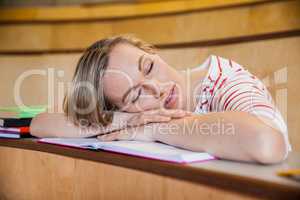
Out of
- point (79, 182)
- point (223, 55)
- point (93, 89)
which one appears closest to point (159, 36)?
point (223, 55)

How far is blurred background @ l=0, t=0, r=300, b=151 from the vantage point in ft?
4.73

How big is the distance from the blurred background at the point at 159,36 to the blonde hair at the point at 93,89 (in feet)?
1.98

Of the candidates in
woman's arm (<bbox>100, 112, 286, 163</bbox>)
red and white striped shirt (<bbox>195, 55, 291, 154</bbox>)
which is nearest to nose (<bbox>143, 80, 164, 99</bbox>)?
red and white striped shirt (<bbox>195, 55, 291, 154</bbox>)

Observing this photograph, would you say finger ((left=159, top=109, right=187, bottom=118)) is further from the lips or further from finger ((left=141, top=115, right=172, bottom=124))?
the lips

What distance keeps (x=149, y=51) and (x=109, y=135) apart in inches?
11.5

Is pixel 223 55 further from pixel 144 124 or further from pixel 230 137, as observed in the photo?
pixel 230 137

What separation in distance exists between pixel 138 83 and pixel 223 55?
2.29 feet

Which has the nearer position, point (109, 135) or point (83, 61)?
point (109, 135)

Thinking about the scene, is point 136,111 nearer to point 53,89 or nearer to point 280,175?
point 280,175

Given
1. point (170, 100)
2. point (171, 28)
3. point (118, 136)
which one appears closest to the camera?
point (118, 136)

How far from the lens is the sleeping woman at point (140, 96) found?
863mm

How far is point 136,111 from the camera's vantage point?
1030 millimetres

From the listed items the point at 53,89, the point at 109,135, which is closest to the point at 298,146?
the point at 109,135

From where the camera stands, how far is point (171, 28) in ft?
5.89
